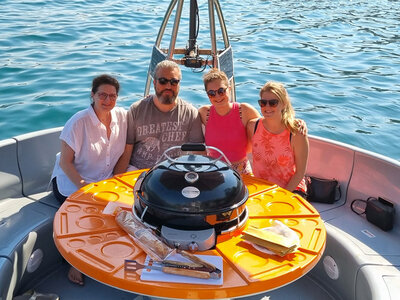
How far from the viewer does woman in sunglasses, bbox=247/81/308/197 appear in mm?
2484

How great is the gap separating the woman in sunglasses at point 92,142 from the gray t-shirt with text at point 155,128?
8cm

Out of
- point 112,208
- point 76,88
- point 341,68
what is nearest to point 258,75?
point 341,68

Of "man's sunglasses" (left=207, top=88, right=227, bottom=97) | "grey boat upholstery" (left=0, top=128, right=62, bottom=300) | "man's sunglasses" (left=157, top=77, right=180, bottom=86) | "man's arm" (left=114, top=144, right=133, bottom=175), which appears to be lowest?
"grey boat upholstery" (left=0, top=128, right=62, bottom=300)

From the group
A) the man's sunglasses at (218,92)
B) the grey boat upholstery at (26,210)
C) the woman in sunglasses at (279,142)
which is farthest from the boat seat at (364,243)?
the grey boat upholstery at (26,210)

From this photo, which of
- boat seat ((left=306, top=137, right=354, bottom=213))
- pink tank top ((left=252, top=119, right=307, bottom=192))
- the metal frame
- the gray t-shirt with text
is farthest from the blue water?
pink tank top ((left=252, top=119, right=307, bottom=192))

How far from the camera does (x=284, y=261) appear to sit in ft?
5.26

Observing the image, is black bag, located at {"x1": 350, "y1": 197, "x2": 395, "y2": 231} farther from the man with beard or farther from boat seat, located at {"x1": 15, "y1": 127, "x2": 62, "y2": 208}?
boat seat, located at {"x1": 15, "y1": 127, "x2": 62, "y2": 208}

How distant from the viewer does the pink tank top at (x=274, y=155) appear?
2.59m

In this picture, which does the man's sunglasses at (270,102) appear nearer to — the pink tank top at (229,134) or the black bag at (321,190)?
the pink tank top at (229,134)

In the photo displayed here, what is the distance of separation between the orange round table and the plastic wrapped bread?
0.08 ft

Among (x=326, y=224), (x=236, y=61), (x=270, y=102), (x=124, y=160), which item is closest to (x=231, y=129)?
(x=270, y=102)

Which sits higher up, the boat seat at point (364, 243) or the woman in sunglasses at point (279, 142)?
the woman in sunglasses at point (279, 142)

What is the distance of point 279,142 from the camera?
259 centimetres

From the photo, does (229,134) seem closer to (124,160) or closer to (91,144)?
(124,160)
